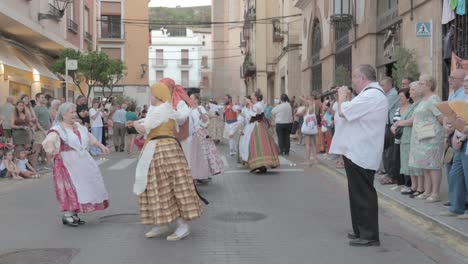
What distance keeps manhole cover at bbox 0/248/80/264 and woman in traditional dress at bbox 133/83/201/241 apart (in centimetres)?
91

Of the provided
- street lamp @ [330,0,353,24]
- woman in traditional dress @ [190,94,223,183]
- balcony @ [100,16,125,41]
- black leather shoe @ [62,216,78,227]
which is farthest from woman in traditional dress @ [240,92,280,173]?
balcony @ [100,16,125,41]

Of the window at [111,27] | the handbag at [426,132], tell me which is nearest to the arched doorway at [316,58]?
the handbag at [426,132]

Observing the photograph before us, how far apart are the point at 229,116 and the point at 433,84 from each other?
10384 millimetres

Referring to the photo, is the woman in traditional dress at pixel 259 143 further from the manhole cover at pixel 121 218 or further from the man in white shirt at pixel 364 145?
the man in white shirt at pixel 364 145

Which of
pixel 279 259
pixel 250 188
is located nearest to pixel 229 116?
pixel 250 188

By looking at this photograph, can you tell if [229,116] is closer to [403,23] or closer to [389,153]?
[403,23]

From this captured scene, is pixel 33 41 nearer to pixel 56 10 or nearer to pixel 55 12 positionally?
pixel 55 12

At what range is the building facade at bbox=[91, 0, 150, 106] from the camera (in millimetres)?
50312

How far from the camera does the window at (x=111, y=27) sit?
5041 centimetres

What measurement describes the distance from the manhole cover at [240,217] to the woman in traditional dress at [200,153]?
2.26 m

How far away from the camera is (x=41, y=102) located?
14125 millimetres

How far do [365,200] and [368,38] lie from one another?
12111 millimetres

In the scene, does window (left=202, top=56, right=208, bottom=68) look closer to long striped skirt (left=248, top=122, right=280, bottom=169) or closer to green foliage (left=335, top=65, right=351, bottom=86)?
green foliage (left=335, top=65, right=351, bottom=86)

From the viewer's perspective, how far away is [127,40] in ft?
173
